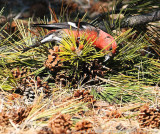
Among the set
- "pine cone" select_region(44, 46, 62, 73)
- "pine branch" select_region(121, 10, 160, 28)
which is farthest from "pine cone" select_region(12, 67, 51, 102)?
"pine branch" select_region(121, 10, 160, 28)

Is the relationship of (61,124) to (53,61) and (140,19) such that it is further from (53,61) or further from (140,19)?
(140,19)

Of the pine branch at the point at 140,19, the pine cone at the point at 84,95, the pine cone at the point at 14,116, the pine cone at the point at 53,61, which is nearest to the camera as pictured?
the pine cone at the point at 14,116

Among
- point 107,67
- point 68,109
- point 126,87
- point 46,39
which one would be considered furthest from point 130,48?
point 68,109

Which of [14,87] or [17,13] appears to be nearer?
[14,87]

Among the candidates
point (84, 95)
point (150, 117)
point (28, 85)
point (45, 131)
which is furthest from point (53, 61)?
point (150, 117)

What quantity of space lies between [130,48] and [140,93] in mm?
562

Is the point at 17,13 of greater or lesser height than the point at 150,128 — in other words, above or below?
above

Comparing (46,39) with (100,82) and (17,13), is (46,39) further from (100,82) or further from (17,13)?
(17,13)

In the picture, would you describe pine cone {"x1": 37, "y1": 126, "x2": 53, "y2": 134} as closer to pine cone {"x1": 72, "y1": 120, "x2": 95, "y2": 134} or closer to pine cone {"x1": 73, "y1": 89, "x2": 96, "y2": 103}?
pine cone {"x1": 72, "y1": 120, "x2": 95, "y2": 134}

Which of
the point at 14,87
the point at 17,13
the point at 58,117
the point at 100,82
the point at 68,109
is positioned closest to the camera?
the point at 58,117

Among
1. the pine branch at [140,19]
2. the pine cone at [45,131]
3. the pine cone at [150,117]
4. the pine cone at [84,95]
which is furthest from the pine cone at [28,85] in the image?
the pine branch at [140,19]

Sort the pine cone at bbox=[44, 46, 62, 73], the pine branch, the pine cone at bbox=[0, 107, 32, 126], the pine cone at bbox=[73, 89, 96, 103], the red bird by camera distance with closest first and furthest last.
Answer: the pine cone at bbox=[0, 107, 32, 126], the pine cone at bbox=[73, 89, 96, 103], the pine cone at bbox=[44, 46, 62, 73], the red bird, the pine branch

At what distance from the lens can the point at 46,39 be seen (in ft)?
7.09

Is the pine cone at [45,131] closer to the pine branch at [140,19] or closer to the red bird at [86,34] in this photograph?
the red bird at [86,34]
